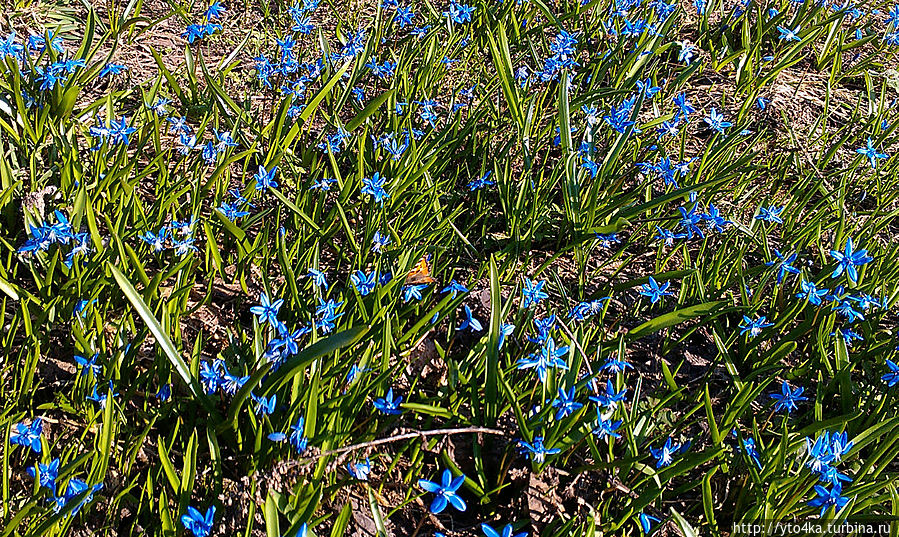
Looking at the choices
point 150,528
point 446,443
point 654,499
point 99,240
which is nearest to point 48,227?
point 99,240

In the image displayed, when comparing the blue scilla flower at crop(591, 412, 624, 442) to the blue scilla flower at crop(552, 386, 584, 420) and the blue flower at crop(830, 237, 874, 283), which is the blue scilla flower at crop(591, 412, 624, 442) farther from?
the blue flower at crop(830, 237, 874, 283)

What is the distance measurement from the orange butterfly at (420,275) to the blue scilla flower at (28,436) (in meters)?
1.09

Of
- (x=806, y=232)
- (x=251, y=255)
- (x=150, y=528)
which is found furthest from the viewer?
(x=806, y=232)

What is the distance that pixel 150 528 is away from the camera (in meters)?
1.80

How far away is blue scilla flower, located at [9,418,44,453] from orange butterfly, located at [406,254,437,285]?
3.59 feet

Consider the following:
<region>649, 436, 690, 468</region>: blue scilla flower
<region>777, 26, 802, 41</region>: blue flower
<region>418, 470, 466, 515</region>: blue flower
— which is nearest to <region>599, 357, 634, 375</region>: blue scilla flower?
<region>649, 436, 690, 468</region>: blue scilla flower

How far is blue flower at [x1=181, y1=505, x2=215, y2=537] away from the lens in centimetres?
164

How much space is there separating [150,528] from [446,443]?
761mm

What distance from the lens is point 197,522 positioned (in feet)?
5.45

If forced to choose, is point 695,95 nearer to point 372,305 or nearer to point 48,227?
point 372,305

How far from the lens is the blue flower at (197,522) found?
1.64 meters

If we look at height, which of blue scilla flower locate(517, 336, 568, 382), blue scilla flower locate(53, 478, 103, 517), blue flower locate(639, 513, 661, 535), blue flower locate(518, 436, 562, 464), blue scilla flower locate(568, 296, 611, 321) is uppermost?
blue scilla flower locate(53, 478, 103, 517)

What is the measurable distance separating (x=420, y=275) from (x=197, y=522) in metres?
1.06

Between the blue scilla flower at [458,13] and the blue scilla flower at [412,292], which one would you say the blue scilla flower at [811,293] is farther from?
the blue scilla flower at [458,13]
